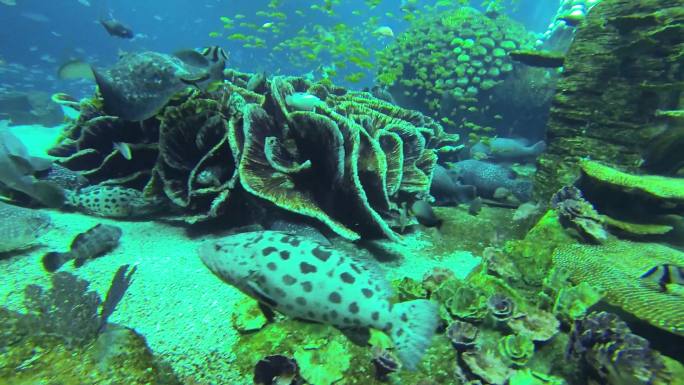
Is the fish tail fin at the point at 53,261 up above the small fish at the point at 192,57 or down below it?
below

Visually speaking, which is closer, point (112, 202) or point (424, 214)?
point (112, 202)

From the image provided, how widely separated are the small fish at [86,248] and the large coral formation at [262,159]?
Answer: 0.72 m

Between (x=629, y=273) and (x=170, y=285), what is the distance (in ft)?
12.4

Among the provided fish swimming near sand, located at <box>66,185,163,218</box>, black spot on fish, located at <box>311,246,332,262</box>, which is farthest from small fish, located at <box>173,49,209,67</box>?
black spot on fish, located at <box>311,246,332,262</box>

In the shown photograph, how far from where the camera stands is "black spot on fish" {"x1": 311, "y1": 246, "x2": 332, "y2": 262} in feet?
7.49

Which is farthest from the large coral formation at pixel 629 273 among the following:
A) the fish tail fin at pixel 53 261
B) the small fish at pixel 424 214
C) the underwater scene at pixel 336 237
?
the fish tail fin at pixel 53 261

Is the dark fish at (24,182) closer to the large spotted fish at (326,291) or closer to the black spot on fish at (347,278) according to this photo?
the large spotted fish at (326,291)

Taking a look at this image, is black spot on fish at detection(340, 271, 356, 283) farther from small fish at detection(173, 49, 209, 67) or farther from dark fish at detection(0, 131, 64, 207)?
dark fish at detection(0, 131, 64, 207)

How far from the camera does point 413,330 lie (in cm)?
212

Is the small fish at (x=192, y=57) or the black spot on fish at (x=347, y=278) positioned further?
the small fish at (x=192, y=57)

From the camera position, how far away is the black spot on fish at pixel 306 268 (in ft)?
7.26

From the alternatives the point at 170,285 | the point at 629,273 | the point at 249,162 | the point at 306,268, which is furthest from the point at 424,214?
the point at 170,285

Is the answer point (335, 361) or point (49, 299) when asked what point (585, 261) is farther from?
point (49, 299)

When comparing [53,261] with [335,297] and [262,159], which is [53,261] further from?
[335,297]
